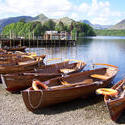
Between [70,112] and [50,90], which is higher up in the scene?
[50,90]

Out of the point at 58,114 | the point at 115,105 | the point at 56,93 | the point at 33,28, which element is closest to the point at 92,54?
the point at 56,93

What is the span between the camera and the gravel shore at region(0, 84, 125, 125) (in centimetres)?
938

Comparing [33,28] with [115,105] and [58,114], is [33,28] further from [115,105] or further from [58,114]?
[115,105]

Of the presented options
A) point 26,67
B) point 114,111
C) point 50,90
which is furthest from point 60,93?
point 26,67

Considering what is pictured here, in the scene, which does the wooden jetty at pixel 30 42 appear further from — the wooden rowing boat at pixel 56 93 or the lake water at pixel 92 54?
the wooden rowing boat at pixel 56 93

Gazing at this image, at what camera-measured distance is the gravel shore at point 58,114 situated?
30.8 ft

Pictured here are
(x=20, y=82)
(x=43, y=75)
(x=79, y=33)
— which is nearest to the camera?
(x=20, y=82)

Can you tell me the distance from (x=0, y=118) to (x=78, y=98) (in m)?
5.49

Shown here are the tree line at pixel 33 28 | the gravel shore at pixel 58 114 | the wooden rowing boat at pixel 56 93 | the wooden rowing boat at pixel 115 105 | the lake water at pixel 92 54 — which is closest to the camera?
the wooden rowing boat at pixel 115 105

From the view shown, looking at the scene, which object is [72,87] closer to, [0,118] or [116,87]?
[116,87]

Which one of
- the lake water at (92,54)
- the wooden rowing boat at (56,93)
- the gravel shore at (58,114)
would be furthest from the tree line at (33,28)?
the gravel shore at (58,114)

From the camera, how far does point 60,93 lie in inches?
426

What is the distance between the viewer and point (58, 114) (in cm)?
1029

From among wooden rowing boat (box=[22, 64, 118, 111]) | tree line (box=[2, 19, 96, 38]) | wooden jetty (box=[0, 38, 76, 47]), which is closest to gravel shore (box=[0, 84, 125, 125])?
wooden rowing boat (box=[22, 64, 118, 111])
